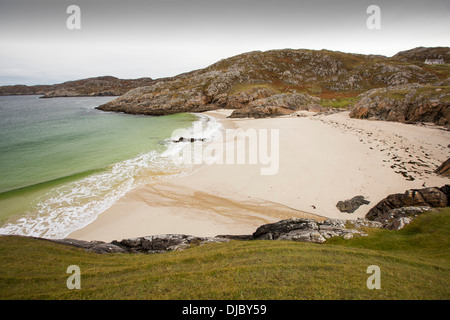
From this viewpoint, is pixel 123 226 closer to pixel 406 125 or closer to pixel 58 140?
pixel 58 140

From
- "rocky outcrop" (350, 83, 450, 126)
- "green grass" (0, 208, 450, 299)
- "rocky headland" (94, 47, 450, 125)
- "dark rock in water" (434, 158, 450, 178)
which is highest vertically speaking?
"rocky headland" (94, 47, 450, 125)

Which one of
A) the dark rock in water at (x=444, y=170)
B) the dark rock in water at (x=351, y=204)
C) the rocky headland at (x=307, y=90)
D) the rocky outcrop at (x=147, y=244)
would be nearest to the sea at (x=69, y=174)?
the rocky outcrop at (x=147, y=244)

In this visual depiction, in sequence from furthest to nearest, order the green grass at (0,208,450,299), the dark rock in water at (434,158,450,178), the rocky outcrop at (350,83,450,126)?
1. the rocky outcrop at (350,83,450,126)
2. the dark rock in water at (434,158,450,178)
3. the green grass at (0,208,450,299)

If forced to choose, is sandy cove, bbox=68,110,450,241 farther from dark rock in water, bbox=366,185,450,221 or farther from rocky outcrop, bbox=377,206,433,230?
rocky outcrop, bbox=377,206,433,230

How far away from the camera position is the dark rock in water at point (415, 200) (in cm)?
1361

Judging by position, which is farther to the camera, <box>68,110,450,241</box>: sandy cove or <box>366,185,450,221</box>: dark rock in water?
<box>68,110,450,241</box>: sandy cove

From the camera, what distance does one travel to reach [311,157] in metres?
26.4

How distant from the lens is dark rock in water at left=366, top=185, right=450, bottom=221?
13.6 m

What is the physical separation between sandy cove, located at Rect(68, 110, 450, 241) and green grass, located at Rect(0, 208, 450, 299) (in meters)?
5.26

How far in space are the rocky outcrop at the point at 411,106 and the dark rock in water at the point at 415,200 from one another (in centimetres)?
3651

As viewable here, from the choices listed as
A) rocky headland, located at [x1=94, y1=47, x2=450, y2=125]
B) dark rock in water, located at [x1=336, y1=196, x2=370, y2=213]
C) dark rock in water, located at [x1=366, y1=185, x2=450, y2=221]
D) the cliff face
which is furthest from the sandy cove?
the cliff face

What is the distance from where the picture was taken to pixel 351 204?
54.7ft

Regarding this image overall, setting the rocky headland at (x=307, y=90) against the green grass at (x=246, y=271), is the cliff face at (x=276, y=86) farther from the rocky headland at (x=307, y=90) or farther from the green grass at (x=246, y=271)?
the green grass at (x=246, y=271)
